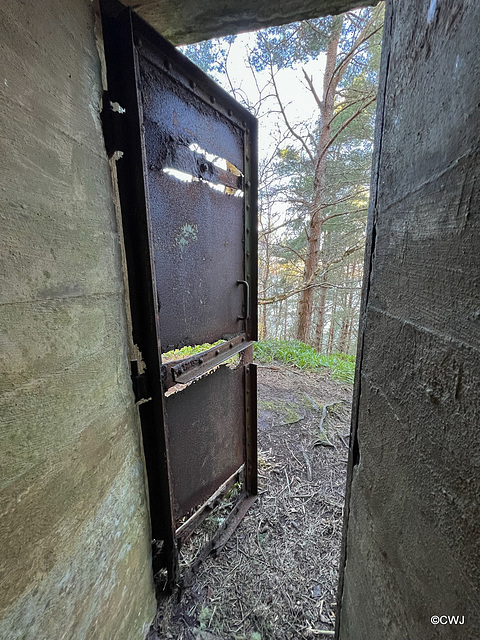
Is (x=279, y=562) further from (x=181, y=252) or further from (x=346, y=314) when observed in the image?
(x=346, y=314)

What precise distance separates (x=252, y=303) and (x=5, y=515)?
1649 mm

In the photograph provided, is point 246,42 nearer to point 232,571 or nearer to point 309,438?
point 309,438

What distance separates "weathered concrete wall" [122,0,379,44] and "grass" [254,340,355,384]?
448cm

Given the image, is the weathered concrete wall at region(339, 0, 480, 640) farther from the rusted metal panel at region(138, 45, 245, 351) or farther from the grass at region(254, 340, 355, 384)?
the grass at region(254, 340, 355, 384)

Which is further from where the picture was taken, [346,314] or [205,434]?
[346,314]

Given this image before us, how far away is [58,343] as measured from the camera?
83 centimetres

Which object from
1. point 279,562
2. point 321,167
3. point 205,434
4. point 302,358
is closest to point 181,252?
point 205,434

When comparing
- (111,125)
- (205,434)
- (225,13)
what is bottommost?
(205,434)

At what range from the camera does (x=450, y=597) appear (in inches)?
19.6

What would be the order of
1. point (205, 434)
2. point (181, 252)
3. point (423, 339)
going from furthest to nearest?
point (205, 434) < point (181, 252) < point (423, 339)

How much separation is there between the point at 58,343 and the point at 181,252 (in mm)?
751

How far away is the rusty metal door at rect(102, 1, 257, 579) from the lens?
109 cm

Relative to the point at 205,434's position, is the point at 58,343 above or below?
above

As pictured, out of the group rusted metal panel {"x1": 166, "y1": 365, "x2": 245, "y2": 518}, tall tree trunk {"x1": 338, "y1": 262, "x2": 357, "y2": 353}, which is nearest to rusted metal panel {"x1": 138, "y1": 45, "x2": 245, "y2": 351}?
rusted metal panel {"x1": 166, "y1": 365, "x2": 245, "y2": 518}
